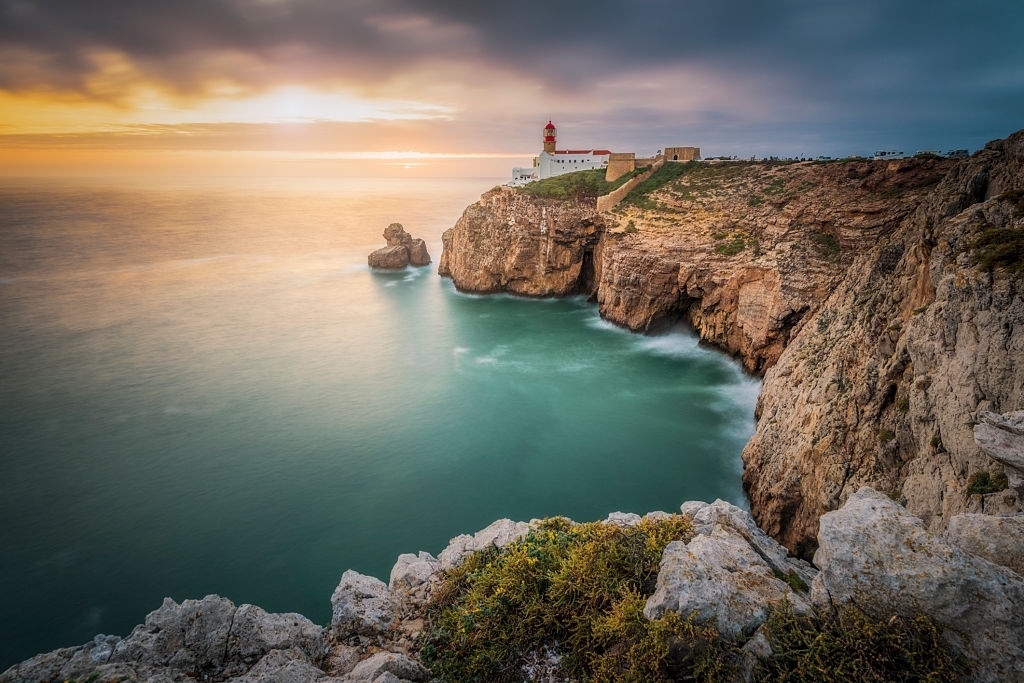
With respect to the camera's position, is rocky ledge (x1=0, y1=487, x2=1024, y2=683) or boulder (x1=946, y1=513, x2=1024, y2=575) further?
boulder (x1=946, y1=513, x2=1024, y2=575)

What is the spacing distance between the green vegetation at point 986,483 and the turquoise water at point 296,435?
9414mm

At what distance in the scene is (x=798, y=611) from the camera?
510 cm

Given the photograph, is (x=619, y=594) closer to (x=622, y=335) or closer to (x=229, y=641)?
(x=229, y=641)

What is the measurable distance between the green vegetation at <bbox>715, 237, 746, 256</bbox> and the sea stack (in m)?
34.5

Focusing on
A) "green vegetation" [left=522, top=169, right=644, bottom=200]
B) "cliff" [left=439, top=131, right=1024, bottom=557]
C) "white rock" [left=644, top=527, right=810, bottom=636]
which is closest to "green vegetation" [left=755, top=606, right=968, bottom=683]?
"white rock" [left=644, top=527, right=810, bottom=636]

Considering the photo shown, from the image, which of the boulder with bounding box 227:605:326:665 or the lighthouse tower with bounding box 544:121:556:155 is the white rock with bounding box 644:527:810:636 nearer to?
the boulder with bounding box 227:605:326:665

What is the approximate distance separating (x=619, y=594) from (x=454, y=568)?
10.6 feet

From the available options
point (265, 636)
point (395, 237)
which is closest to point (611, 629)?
point (265, 636)

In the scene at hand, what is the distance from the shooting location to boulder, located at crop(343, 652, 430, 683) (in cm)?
574

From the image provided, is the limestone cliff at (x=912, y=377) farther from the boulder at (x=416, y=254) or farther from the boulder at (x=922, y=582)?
the boulder at (x=416, y=254)

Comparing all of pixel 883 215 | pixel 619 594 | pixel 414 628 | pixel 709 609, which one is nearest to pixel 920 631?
pixel 709 609

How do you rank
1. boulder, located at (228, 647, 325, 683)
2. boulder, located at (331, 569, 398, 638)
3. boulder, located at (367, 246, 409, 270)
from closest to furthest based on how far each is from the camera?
1. boulder, located at (228, 647, 325, 683)
2. boulder, located at (331, 569, 398, 638)
3. boulder, located at (367, 246, 409, 270)

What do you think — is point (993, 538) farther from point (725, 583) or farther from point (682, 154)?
point (682, 154)

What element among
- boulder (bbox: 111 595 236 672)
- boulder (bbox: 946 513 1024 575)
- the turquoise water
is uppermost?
boulder (bbox: 946 513 1024 575)
